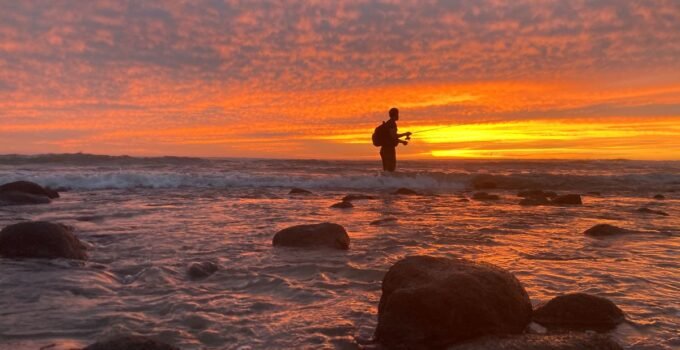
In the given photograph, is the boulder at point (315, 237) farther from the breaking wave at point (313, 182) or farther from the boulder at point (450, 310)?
the breaking wave at point (313, 182)

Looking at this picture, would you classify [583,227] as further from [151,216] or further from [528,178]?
[528,178]

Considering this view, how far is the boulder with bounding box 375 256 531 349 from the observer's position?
337 centimetres

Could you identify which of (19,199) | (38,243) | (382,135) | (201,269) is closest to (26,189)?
(19,199)

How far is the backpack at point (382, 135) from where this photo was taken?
15.4 m

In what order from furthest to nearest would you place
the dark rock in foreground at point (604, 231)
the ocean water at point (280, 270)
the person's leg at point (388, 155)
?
1. the person's leg at point (388, 155)
2. the dark rock in foreground at point (604, 231)
3. the ocean water at point (280, 270)

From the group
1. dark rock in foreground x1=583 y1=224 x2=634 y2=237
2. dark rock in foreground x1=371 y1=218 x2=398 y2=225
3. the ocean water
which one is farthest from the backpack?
dark rock in foreground x1=583 y1=224 x2=634 y2=237

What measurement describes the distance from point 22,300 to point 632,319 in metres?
4.67

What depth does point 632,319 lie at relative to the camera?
383 cm

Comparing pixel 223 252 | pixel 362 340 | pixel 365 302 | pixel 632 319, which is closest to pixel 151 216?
pixel 223 252

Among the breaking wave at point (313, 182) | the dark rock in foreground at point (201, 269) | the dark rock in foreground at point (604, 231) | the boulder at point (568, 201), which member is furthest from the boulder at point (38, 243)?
the breaking wave at point (313, 182)

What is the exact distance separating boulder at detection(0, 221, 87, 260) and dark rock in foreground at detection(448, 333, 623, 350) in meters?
4.58

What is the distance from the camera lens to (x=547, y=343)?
2.89m

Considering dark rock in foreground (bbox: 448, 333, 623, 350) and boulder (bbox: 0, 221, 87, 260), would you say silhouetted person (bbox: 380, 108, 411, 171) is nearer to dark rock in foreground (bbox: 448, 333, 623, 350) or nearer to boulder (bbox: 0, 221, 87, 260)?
boulder (bbox: 0, 221, 87, 260)

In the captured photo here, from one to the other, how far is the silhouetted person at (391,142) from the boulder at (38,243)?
10362 millimetres
